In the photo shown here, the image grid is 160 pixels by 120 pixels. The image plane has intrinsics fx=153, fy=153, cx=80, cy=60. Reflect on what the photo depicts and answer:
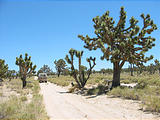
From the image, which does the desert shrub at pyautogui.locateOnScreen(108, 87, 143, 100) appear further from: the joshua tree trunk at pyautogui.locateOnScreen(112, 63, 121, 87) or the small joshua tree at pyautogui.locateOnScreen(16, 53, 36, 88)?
the small joshua tree at pyautogui.locateOnScreen(16, 53, 36, 88)

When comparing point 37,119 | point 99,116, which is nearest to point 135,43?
point 99,116

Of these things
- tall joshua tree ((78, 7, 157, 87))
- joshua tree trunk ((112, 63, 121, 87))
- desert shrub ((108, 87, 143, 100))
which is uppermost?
tall joshua tree ((78, 7, 157, 87))

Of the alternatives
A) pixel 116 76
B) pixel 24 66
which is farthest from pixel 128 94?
pixel 24 66

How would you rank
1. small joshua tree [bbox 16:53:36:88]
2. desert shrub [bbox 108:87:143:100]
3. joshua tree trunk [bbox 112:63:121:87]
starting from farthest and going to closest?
small joshua tree [bbox 16:53:36:88] < joshua tree trunk [bbox 112:63:121:87] < desert shrub [bbox 108:87:143:100]

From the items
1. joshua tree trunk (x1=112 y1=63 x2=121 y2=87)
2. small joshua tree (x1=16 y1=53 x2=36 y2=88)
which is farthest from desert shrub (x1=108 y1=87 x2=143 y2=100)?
small joshua tree (x1=16 y1=53 x2=36 y2=88)

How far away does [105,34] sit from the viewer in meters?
13.2

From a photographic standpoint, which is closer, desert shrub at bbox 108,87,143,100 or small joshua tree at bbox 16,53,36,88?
desert shrub at bbox 108,87,143,100

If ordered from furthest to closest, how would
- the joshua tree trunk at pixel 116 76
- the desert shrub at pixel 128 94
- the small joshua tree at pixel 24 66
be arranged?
the small joshua tree at pixel 24 66 → the joshua tree trunk at pixel 116 76 → the desert shrub at pixel 128 94

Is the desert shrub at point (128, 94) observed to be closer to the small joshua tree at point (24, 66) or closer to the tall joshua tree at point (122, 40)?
the tall joshua tree at point (122, 40)

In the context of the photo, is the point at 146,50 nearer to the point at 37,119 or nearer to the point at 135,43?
the point at 135,43

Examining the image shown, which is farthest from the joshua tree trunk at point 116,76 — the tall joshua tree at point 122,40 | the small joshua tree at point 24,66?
the small joshua tree at point 24,66

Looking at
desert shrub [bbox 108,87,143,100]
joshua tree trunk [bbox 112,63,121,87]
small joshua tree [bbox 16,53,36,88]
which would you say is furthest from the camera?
small joshua tree [bbox 16,53,36,88]

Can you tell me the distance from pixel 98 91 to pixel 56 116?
7.30 metres

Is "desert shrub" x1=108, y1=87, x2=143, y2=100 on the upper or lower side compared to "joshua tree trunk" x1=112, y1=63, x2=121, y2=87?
lower
